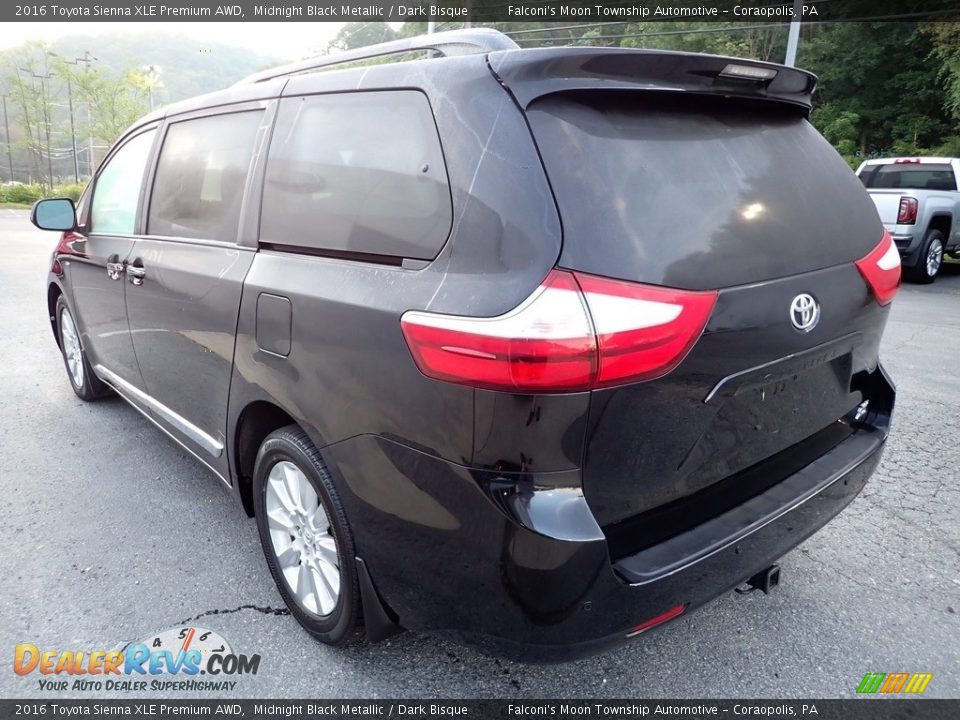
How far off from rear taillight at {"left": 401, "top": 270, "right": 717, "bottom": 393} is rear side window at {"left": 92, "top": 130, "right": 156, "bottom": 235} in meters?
2.56

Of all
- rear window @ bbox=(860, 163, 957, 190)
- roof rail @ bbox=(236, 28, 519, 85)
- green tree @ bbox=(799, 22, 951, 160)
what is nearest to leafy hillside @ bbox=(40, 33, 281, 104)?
green tree @ bbox=(799, 22, 951, 160)

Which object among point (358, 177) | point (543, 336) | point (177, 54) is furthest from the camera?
point (177, 54)

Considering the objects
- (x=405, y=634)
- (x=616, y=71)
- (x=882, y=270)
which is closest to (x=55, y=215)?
(x=405, y=634)

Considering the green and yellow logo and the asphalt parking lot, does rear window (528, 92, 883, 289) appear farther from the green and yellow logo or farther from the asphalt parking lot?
the green and yellow logo

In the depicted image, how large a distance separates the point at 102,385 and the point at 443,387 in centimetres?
381

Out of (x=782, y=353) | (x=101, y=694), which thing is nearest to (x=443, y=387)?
(x=782, y=353)

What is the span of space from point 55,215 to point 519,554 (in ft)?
11.9

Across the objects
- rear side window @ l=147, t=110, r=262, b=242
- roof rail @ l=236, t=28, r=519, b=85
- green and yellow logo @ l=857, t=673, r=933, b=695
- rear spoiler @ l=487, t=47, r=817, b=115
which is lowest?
green and yellow logo @ l=857, t=673, r=933, b=695

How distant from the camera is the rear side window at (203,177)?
8.37ft

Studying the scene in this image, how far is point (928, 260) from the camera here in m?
10.6

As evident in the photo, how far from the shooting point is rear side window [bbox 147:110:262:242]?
8.37 feet

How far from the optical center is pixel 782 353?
73.0 inches

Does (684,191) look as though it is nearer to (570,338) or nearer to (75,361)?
(570,338)

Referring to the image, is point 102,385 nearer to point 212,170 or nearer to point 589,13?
point 212,170
